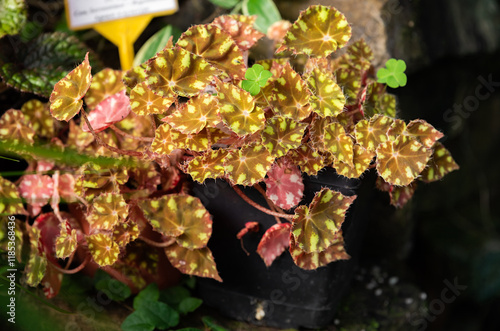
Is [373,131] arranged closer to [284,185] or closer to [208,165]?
[284,185]

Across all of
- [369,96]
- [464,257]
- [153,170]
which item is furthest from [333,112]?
[464,257]

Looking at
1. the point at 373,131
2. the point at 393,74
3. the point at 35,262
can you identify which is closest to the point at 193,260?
the point at 35,262

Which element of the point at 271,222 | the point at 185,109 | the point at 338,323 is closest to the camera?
the point at 185,109

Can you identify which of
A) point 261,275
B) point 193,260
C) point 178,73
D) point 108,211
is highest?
point 178,73

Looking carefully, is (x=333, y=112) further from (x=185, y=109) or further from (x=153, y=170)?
(x=153, y=170)

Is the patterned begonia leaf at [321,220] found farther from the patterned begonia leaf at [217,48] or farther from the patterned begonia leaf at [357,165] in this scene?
the patterned begonia leaf at [217,48]

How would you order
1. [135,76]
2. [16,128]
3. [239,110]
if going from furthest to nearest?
[16,128], [135,76], [239,110]
